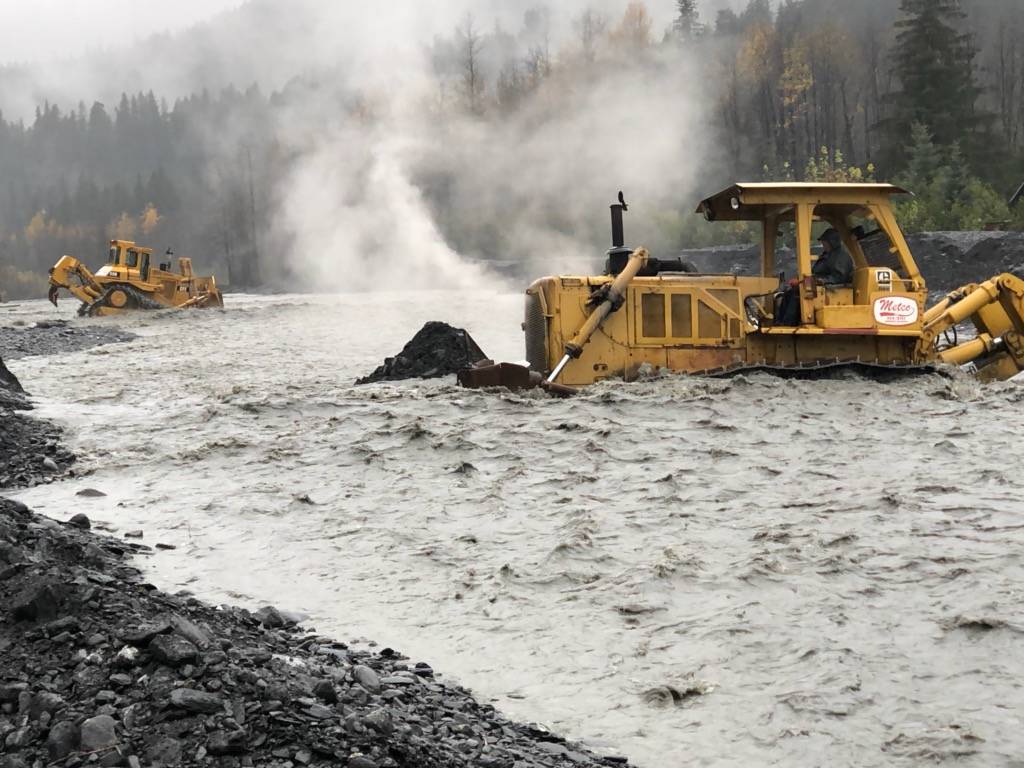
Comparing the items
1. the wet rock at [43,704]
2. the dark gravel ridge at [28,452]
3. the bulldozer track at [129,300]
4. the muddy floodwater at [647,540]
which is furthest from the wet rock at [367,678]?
the bulldozer track at [129,300]

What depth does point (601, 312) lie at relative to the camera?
12555 millimetres

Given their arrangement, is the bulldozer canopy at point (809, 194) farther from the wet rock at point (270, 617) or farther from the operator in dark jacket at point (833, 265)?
the wet rock at point (270, 617)

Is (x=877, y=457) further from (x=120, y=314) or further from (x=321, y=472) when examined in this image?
(x=120, y=314)

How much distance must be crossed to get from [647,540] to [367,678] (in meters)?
2.91

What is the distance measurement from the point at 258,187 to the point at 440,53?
72.0 ft

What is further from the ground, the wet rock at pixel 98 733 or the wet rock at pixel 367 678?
the wet rock at pixel 98 733

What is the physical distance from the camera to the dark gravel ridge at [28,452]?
963 centimetres

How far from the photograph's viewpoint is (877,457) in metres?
9.16

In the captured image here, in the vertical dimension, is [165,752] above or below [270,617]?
above

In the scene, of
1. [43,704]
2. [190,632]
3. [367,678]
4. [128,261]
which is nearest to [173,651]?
[190,632]

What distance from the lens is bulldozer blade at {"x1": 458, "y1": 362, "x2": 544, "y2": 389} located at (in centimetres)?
1278

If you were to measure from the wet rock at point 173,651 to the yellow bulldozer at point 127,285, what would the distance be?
36.1 meters

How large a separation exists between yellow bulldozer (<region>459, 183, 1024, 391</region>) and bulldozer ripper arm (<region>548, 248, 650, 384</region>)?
15 mm

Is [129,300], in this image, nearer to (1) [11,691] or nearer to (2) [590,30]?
(1) [11,691]
